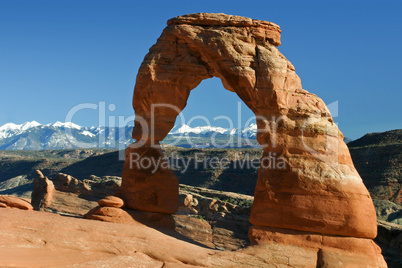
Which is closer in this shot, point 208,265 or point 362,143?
point 208,265

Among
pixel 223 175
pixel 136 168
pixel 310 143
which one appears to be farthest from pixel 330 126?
pixel 223 175

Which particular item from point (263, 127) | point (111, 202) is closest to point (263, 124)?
point (263, 127)

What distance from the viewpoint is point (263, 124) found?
14773 mm

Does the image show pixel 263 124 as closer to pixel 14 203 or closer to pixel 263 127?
pixel 263 127

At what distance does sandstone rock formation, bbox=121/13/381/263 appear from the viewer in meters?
13.6

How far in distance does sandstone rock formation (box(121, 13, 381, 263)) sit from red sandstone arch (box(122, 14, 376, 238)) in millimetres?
30

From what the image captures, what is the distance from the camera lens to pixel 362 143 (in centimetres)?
5153

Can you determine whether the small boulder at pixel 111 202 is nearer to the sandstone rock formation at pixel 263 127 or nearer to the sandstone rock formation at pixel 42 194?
the sandstone rock formation at pixel 263 127

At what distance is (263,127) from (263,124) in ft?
0.32

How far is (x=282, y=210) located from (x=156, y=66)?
6726mm

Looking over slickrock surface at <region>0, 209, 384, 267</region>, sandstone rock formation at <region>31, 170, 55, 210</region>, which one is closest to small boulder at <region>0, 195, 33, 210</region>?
slickrock surface at <region>0, 209, 384, 267</region>

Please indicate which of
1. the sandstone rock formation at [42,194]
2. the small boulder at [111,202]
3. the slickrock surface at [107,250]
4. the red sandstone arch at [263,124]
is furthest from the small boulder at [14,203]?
the sandstone rock formation at [42,194]

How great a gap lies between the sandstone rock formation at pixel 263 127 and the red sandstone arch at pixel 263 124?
0.03 metres

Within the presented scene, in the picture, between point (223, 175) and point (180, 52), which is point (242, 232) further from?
point (223, 175)
